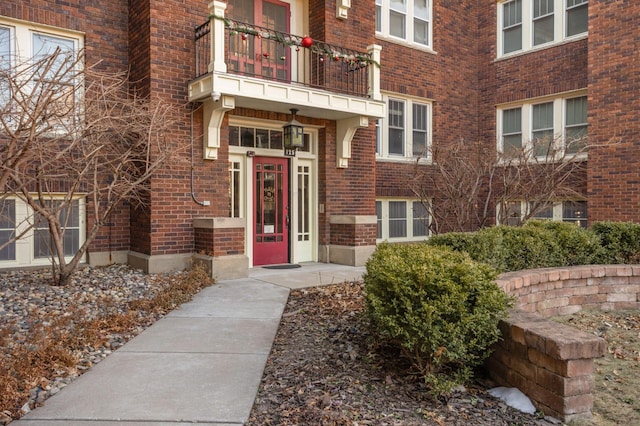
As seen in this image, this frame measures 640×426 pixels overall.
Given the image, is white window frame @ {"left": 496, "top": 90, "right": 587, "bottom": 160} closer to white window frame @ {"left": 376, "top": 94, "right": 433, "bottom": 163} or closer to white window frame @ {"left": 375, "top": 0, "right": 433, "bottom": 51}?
white window frame @ {"left": 376, "top": 94, "right": 433, "bottom": 163}

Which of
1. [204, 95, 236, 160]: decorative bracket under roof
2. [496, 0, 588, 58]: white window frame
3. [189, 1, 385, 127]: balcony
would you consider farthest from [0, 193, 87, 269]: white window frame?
[496, 0, 588, 58]: white window frame

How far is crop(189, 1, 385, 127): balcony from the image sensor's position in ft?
26.8

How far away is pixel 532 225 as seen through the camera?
743cm

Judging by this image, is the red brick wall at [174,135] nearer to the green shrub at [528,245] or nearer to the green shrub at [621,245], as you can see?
the green shrub at [528,245]

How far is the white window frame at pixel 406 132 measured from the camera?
12898 mm

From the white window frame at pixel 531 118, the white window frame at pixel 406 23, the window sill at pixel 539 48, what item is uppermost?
the white window frame at pixel 406 23

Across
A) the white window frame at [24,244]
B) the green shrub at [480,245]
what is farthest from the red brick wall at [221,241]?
the green shrub at [480,245]

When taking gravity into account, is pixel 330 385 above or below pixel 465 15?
below

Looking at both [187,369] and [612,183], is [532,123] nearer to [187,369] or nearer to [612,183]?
[612,183]

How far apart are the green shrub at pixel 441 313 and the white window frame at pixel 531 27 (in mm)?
11923

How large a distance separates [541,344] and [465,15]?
13.8 m

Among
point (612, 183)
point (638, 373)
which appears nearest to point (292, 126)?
point (638, 373)

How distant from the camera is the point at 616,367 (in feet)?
14.8

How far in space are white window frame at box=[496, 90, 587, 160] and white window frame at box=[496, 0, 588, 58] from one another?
1.48m
